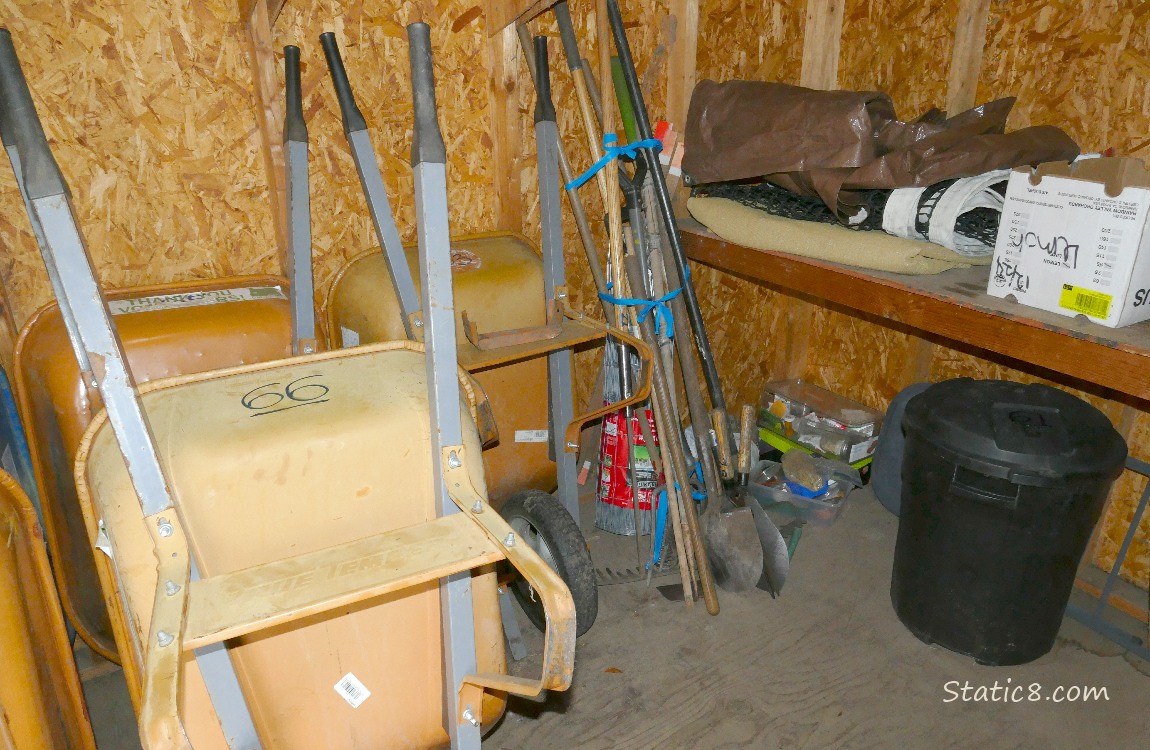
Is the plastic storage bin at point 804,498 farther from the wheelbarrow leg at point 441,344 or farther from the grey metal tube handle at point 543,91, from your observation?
the wheelbarrow leg at point 441,344

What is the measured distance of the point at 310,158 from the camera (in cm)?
175

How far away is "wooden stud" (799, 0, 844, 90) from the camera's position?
232cm

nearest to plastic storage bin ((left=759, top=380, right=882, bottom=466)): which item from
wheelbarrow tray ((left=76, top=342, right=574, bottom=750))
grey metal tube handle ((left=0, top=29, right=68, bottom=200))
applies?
wheelbarrow tray ((left=76, top=342, right=574, bottom=750))

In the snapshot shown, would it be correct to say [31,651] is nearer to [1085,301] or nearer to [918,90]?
[1085,301]

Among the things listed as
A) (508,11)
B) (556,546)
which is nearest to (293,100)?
(508,11)

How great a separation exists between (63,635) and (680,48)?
2138 mm

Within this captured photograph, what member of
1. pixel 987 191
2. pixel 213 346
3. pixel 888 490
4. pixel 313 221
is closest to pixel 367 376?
pixel 213 346

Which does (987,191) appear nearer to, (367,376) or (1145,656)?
(1145,656)

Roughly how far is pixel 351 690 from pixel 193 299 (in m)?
1.00

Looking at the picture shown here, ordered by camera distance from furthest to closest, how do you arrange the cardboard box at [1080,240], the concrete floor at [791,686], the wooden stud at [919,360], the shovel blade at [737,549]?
the wooden stud at [919,360] → the shovel blade at [737,549] → the concrete floor at [791,686] → the cardboard box at [1080,240]

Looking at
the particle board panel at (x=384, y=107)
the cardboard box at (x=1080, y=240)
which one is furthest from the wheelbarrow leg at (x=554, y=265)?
the cardboard box at (x=1080, y=240)

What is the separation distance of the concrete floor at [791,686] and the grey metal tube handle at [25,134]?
136cm

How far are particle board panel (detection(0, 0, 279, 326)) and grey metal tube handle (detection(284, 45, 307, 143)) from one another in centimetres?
22

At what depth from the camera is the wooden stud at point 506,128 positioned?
6.18ft
